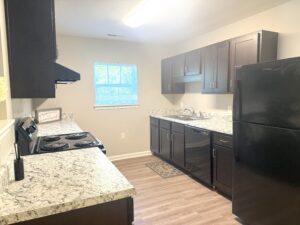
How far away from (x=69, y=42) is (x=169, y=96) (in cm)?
234

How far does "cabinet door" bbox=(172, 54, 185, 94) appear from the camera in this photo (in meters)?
4.07

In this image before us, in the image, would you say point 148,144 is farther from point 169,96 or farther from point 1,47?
point 1,47

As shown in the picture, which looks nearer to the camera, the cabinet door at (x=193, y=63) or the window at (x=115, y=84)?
the cabinet door at (x=193, y=63)

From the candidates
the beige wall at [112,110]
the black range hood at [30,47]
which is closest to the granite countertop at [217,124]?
the beige wall at [112,110]

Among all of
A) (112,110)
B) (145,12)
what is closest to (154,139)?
(112,110)

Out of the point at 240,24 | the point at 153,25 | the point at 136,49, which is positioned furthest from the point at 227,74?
the point at 136,49

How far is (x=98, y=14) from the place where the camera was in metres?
2.83

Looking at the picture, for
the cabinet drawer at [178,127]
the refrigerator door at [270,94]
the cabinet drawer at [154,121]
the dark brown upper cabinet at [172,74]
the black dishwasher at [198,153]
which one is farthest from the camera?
the cabinet drawer at [154,121]

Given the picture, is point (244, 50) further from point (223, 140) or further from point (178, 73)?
point (178, 73)

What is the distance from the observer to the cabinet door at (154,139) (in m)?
4.46

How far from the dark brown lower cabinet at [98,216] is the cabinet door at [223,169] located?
1831mm

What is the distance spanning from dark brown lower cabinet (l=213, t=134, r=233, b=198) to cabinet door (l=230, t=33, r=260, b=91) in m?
0.83

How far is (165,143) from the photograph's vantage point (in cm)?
416

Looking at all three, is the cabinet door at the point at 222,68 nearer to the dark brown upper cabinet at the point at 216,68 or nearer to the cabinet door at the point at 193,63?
the dark brown upper cabinet at the point at 216,68
